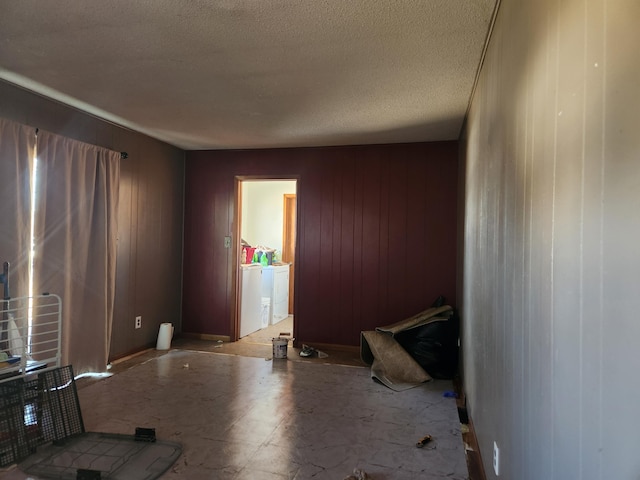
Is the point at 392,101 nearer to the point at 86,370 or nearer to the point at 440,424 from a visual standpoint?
the point at 440,424

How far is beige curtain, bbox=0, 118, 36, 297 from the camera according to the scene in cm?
272

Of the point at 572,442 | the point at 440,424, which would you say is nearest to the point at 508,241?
the point at 572,442

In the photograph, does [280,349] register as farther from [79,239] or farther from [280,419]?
[79,239]

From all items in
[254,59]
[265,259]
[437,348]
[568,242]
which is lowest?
[437,348]

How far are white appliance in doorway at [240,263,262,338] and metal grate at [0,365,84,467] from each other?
8.49ft

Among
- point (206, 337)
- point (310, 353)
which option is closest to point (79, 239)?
point (206, 337)

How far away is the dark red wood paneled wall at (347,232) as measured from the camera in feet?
13.5

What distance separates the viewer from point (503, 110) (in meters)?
1.65

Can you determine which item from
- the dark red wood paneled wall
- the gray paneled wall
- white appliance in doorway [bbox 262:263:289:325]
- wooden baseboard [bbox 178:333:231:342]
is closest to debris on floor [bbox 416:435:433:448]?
the gray paneled wall

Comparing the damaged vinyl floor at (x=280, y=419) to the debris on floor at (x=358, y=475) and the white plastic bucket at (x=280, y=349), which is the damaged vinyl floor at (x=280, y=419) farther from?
the white plastic bucket at (x=280, y=349)

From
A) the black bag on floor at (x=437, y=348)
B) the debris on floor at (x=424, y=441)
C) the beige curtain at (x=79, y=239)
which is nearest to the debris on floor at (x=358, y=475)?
the debris on floor at (x=424, y=441)

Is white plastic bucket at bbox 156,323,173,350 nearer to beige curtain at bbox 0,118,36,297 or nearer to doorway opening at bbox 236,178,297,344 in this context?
doorway opening at bbox 236,178,297,344

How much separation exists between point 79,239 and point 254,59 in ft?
7.17

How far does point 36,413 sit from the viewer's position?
89.4 inches
